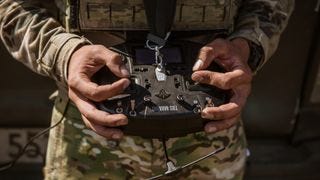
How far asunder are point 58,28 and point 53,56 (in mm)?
91

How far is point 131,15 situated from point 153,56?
0.48 ft

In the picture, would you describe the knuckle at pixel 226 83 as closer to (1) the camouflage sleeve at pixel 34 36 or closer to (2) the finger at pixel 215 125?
(2) the finger at pixel 215 125

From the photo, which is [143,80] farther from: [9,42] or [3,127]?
[3,127]

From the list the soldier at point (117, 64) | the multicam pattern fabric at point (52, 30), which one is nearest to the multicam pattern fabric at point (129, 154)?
the soldier at point (117, 64)

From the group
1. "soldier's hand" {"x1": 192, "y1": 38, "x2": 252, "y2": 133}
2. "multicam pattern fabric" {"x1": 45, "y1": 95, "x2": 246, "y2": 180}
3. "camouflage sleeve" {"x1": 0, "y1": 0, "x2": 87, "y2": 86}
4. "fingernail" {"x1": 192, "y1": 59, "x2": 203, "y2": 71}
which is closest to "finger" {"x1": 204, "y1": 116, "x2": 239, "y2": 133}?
"soldier's hand" {"x1": 192, "y1": 38, "x2": 252, "y2": 133}

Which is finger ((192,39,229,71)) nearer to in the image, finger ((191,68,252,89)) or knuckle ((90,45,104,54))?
finger ((191,68,252,89))

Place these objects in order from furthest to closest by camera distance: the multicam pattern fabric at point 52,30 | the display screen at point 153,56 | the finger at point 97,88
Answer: the multicam pattern fabric at point 52,30, the display screen at point 153,56, the finger at point 97,88

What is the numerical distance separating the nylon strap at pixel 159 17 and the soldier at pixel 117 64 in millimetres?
74

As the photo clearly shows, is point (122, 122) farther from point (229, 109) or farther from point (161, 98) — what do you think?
point (229, 109)

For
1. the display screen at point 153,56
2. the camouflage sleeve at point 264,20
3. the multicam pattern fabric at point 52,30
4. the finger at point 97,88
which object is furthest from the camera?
the camouflage sleeve at point 264,20

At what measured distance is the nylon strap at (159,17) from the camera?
1476 mm

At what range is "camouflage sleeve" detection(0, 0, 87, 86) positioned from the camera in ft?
5.25

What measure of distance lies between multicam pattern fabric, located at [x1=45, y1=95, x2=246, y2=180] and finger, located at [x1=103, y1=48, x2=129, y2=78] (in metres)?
0.29

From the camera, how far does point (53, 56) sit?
62.9 inches
